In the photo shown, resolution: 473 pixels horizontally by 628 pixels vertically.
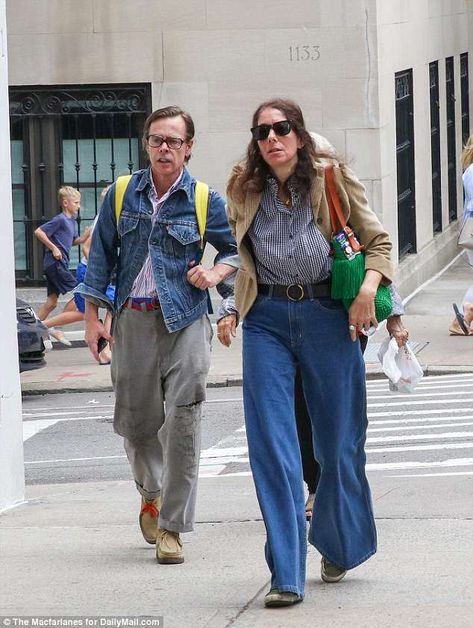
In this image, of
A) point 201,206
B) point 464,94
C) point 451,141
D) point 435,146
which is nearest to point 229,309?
point 201,206

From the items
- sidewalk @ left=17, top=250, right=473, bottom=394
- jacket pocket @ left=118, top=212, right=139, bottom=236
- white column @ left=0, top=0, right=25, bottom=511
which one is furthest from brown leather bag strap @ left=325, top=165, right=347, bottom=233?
sidewalk @ left=17, top=250, right=473, bottom=394

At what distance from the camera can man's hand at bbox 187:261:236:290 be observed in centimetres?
618

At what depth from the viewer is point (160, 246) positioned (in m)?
6.30

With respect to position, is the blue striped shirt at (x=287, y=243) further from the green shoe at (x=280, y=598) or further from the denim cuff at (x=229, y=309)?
the green shoe at (x=280, y=598)

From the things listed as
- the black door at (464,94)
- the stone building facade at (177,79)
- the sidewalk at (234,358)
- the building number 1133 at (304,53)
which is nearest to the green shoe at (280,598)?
the sidewalk at (234,358)

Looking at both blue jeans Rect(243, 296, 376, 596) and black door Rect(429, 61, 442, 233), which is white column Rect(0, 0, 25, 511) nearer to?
blue jeans Rect(243, 296, 376, 596)

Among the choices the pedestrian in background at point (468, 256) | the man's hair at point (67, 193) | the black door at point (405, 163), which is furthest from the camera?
the black door at point (405, 163)

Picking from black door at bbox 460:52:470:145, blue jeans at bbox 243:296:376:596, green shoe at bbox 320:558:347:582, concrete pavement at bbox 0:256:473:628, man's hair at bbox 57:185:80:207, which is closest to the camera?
concrete pavement at bbox 0:256:473:628

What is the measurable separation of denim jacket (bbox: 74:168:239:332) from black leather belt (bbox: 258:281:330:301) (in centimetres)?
63

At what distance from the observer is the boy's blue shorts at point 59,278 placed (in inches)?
670

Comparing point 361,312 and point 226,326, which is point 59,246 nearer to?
point 226,326

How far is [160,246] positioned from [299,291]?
2.86 ft

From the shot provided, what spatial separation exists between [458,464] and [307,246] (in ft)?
13.8

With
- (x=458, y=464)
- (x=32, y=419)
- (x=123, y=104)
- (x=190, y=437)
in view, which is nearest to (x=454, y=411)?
(x=458, y=464)
